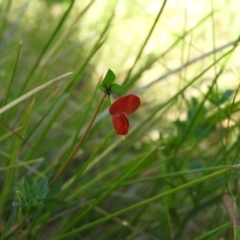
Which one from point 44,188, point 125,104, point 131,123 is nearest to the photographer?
point 125,104

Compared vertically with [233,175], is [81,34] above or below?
above

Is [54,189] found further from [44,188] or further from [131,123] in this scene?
[131,123]

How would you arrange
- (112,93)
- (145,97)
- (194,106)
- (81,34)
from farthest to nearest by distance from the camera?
(81,34), (145,97), (194,106), (112,93)

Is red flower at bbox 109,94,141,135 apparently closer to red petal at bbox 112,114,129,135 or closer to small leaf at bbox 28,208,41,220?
red petal at bbox 112,114,129,135

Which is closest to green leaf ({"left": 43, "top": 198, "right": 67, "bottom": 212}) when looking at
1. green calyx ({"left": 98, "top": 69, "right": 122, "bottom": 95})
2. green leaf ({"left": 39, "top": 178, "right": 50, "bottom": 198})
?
green leaf ({"left": 39, "top": 178, "right": 50, "bottom": 198})

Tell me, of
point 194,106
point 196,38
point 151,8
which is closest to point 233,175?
point 194,106

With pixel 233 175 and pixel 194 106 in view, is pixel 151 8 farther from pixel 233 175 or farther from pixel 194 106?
pixel 233 175

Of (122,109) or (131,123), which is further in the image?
(131,123)

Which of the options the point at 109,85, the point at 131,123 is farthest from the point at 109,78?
→ the point at 131,123
